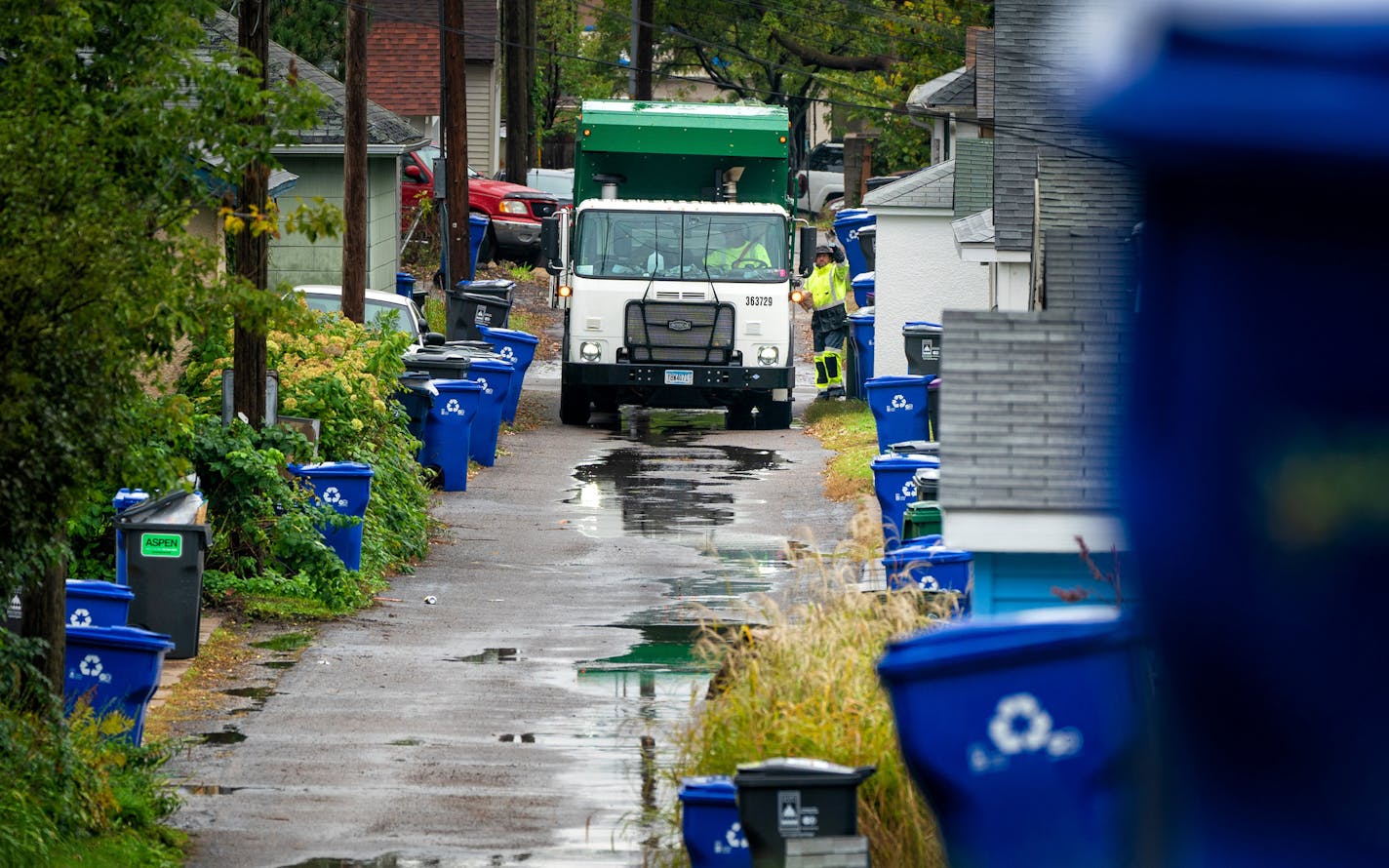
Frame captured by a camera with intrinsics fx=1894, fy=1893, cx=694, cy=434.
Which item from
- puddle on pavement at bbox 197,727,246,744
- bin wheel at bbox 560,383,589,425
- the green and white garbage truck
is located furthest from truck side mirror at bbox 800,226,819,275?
puddle on pavement at bbox 197,727,246,744

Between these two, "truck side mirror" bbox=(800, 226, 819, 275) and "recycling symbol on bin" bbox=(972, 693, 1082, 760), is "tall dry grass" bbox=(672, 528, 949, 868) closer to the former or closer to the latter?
"recycling symbol on bin" bbox=(972, 693, 1082, 760)

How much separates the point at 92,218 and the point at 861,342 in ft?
67.4

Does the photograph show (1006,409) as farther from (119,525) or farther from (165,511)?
(165,511)

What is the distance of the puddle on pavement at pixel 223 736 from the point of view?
34.8ft

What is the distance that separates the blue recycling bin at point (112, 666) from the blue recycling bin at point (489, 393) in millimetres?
12107

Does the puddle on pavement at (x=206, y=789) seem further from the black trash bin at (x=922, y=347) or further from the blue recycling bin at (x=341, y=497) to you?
the black trash bin at (x=922, y=347)

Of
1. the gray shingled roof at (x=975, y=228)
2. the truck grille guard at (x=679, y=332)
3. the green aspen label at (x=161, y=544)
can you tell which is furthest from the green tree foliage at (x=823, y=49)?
the green aspen label at (x=161, y=544)

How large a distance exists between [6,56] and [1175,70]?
9.21 metres

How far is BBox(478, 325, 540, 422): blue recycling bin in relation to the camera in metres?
24.8

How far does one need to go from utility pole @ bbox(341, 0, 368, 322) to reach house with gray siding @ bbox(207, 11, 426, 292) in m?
4.19

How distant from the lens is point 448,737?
35.6 feet

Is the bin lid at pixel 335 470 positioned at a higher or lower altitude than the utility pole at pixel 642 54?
lower

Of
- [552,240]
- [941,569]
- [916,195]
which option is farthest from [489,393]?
[941,569]

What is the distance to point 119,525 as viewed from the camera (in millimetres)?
11945
